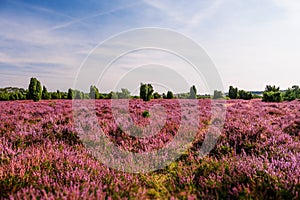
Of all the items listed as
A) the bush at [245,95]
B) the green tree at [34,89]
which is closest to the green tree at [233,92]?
the bush at [245,95]

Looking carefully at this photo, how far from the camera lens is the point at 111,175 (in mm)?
3301

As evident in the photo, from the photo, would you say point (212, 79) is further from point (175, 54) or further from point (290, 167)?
point (290, 167)

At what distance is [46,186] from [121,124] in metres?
4.10

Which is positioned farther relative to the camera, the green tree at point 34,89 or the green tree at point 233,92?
the green tree at point 233,92

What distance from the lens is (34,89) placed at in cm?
2741

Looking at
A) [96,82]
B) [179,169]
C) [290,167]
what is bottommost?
Result: [179,169]

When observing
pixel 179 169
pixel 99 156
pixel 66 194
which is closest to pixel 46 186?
pixel 66 194

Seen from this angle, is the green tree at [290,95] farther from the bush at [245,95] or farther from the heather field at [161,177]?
the heather field at [161,177]

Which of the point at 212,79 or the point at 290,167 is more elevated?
the point at 212,79

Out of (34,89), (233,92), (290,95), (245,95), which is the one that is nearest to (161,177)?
(34,89)

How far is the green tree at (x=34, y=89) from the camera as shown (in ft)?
87.1

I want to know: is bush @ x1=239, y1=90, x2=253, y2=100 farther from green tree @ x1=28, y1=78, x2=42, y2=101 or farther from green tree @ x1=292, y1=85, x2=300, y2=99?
green tree @ x1=28, y1=78, x2=42, y2=101

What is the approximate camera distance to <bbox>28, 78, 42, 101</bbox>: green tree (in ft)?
87.1

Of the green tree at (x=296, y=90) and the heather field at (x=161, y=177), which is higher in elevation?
the green tree at (x=296, y=90)
